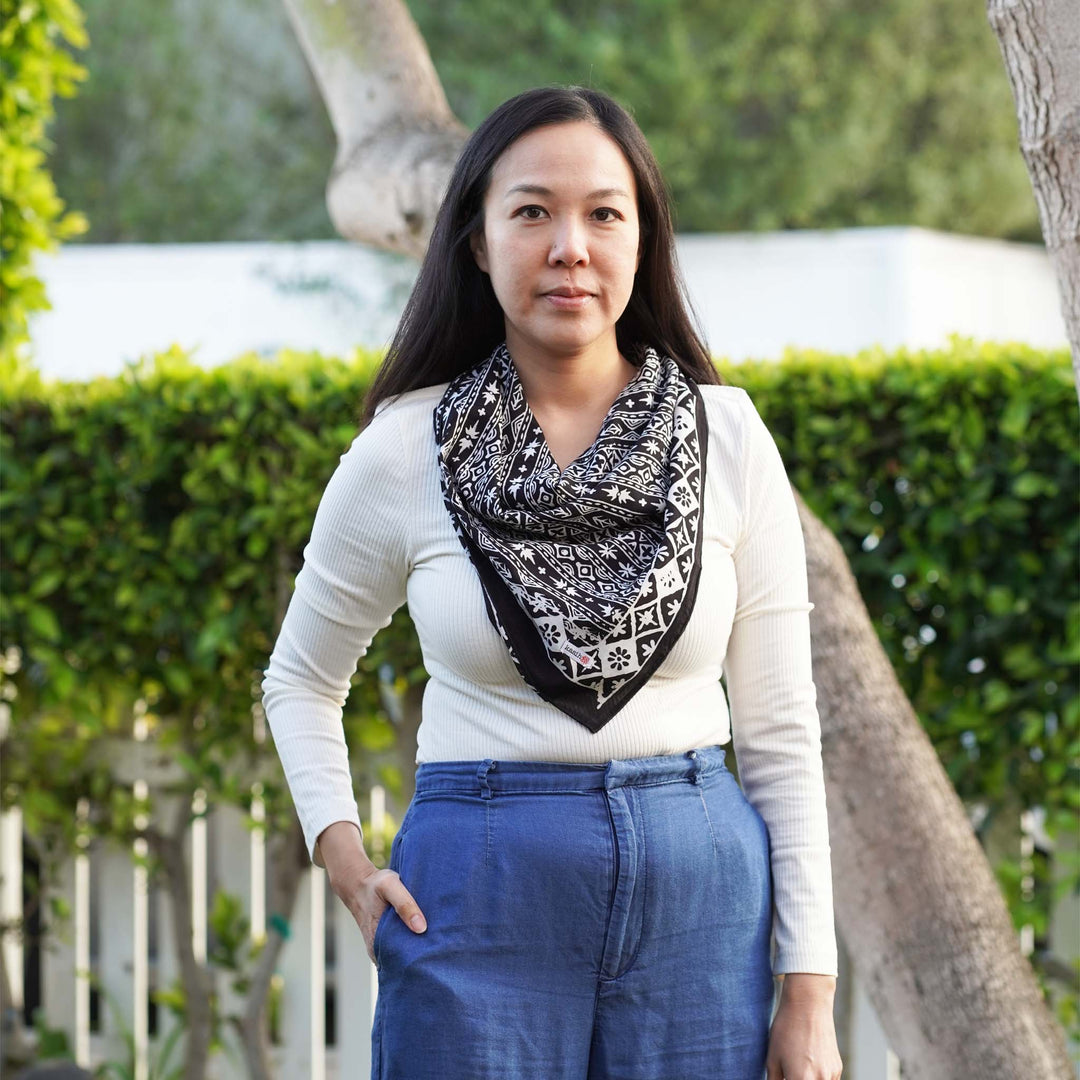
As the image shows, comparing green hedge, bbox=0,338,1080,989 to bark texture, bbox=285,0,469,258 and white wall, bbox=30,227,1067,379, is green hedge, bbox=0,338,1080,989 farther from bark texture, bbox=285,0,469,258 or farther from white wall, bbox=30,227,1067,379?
white wall, bbox=30,227,1067,379

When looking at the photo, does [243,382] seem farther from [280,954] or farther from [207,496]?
[280,954]

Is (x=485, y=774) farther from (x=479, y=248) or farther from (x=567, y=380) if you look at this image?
(x=479, y=248)

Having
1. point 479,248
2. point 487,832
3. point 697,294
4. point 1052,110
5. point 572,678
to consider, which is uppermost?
point 697,294

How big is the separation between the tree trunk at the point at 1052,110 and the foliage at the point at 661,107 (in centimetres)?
1390

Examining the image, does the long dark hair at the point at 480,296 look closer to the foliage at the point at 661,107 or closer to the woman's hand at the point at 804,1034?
the woman's hand at the point at 804,1034

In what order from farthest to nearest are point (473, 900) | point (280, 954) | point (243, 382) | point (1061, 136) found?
point (280, 954), point (243, 382), point (1061, 136), point (473, 900)

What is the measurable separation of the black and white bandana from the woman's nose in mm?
188

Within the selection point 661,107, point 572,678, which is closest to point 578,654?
point 572,678

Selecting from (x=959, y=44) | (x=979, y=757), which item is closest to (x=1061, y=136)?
(x=979, y=757)

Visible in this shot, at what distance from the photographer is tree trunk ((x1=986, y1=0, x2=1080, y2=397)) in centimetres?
189

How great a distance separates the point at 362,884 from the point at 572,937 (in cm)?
29

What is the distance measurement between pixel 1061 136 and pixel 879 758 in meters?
1.09

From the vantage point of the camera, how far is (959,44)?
18250 mm

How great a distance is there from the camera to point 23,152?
3840 mm
